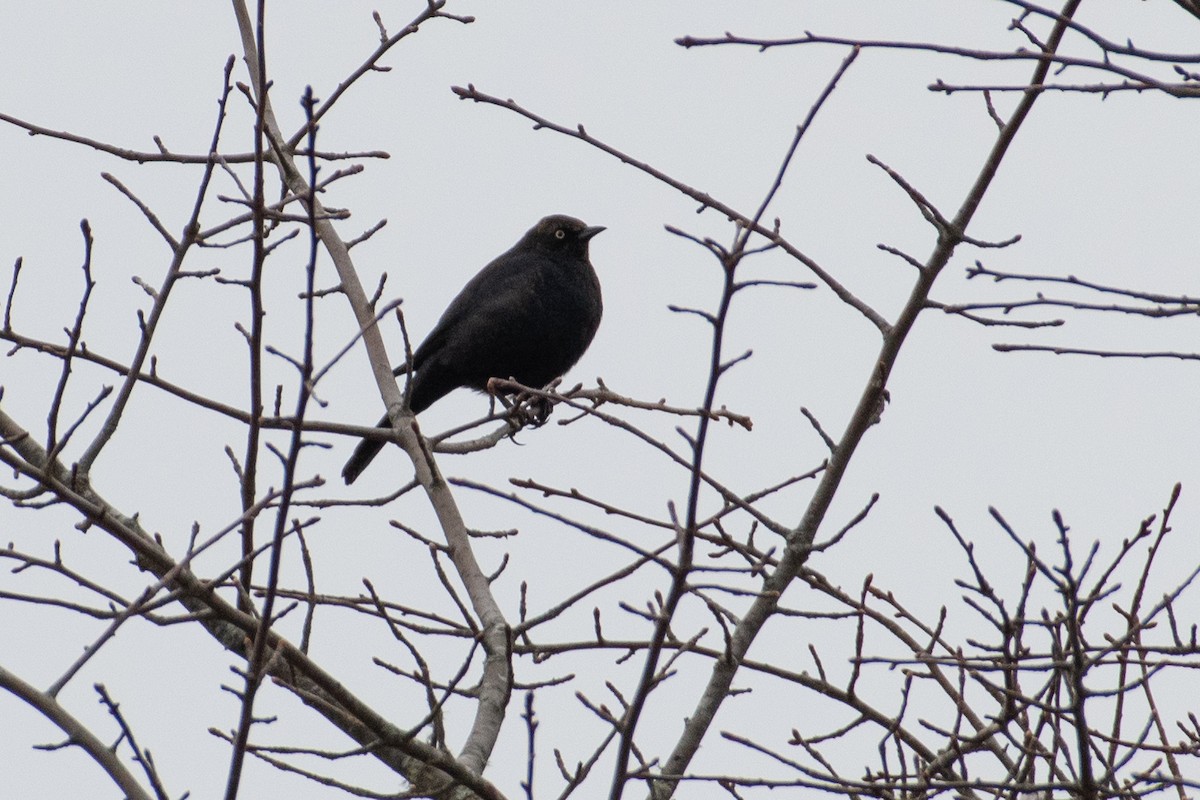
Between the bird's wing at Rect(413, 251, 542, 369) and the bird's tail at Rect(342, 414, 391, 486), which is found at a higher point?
the bird's wing at Rect(413, 251, 542, 369)

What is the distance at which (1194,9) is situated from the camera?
2.33 meters

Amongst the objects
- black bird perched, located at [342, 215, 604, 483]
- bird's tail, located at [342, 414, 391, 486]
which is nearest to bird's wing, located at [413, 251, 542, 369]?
black bird perched, located at [342, 215, 604, 483]

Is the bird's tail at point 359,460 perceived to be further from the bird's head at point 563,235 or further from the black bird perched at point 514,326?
the bird's head at point 563,235

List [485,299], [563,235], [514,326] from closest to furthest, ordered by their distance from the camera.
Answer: [514,326] → [485,299] → [563,235]

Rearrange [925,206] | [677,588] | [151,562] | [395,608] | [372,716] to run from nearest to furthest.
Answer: [677,588]
[372,716]
[151,562]
[925,206]
[395,608]

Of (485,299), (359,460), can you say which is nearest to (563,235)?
(485,299)

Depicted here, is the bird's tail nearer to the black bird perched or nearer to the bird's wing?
the black bird perched

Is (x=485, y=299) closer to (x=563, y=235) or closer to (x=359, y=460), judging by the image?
(x=563, y=235)

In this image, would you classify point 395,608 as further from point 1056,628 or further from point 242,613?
point 1056,628

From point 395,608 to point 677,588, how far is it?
1440 millimetres

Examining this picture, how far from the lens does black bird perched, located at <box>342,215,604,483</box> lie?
24.8 feet

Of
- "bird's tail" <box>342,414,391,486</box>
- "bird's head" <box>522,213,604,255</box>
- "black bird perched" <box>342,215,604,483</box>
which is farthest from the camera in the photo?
"bird's head" <box>522,213,604,255</box>

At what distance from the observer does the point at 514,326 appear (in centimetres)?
752

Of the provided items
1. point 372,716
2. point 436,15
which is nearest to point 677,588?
point 372,716
